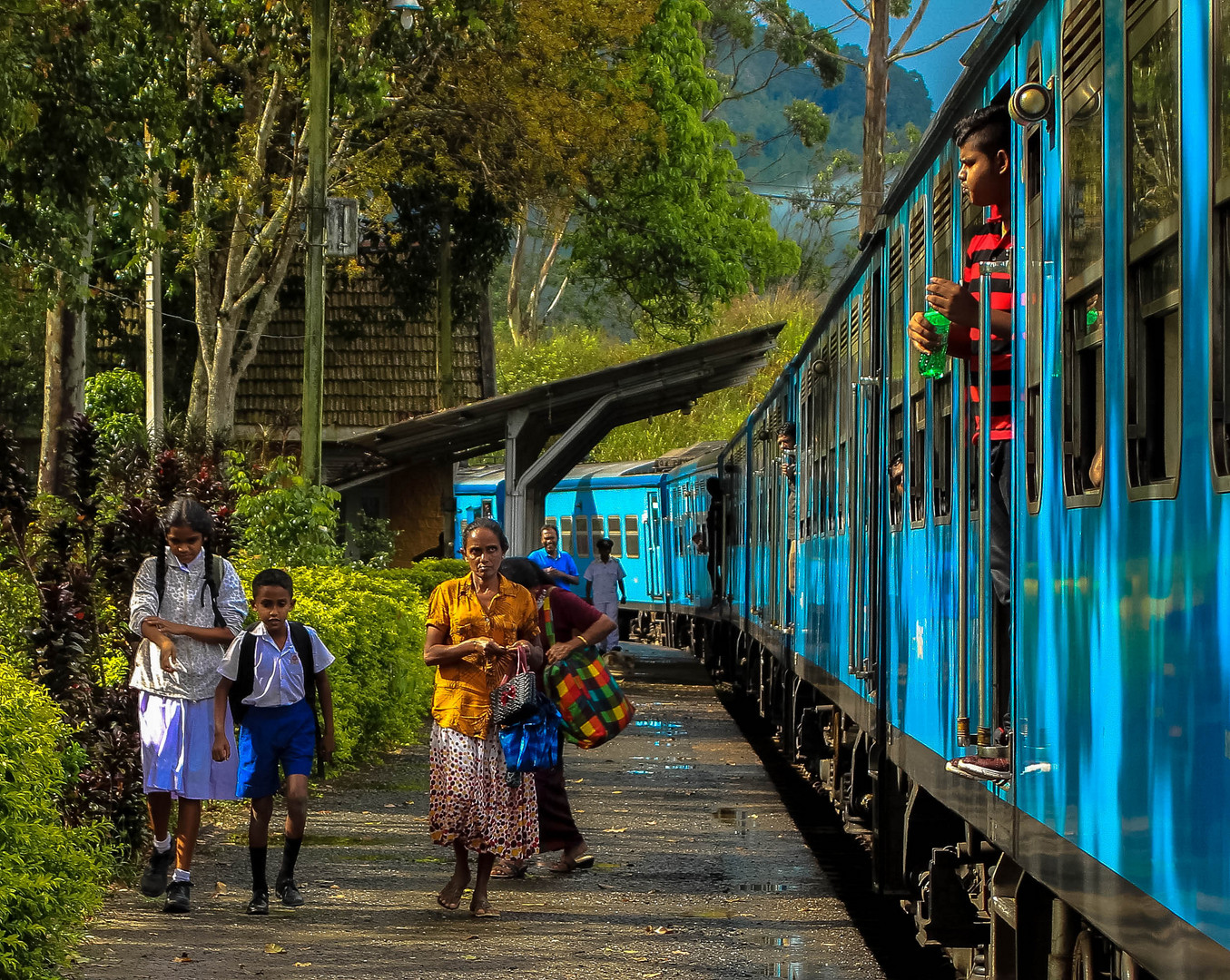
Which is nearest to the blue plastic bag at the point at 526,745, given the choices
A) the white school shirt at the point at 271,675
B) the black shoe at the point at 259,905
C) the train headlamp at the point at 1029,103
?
the white school shirt at the point at 271,675

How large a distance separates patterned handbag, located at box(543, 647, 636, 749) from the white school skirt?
5.96 ft

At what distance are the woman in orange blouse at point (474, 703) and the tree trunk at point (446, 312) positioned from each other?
24124 millimetres

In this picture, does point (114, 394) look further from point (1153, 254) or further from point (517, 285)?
point (517, 285)

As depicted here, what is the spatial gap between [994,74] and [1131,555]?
2.28m

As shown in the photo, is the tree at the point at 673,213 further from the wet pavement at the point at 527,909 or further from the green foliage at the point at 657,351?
the wet pavement at the point at 527,909

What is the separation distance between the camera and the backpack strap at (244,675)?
8.53 metres

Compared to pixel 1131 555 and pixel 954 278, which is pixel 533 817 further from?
pixel 1131 555

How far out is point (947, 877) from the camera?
670 centimetres

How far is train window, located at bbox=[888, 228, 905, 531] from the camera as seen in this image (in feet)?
25.4

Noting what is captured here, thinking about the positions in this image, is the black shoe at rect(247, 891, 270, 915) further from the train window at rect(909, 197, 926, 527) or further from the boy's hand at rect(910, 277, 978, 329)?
the boy's hand at rect(910, 277, 978, 329)

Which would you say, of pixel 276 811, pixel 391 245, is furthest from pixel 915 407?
pixel 391 245

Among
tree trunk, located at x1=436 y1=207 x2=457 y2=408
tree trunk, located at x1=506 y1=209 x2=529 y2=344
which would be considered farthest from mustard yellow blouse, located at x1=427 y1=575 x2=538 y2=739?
tree trunk, located at x1=506 y1=209 x2=529 y2=344

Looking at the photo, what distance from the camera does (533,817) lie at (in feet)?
29.8

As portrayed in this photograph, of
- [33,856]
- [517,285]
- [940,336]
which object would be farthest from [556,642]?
[517,285]
